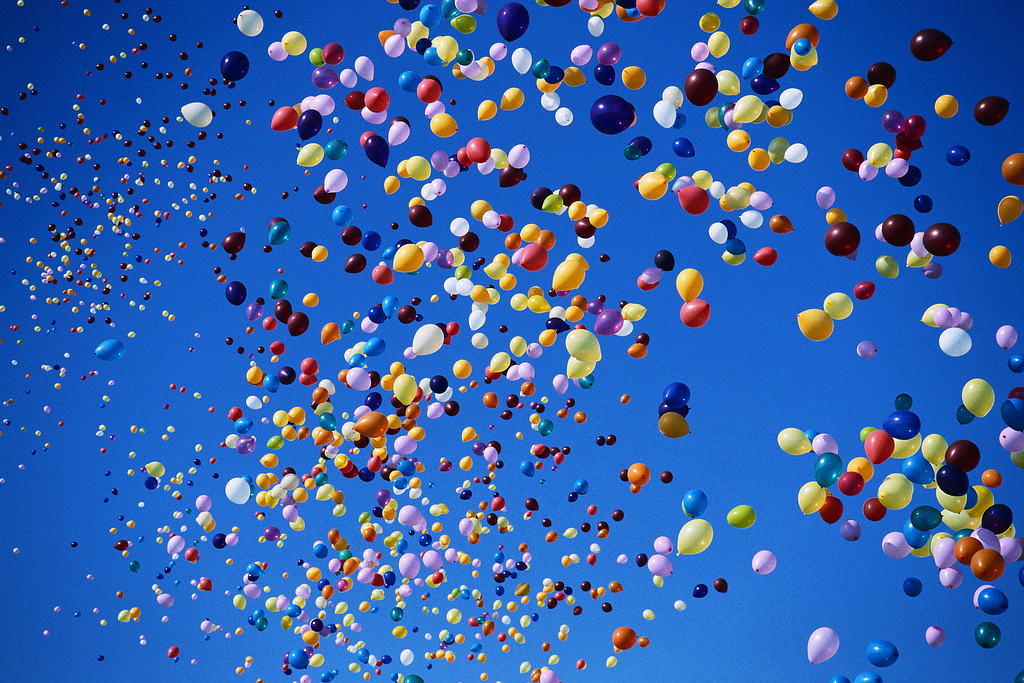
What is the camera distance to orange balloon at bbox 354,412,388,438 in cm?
418

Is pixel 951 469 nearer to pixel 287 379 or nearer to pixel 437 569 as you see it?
pixel 437 569

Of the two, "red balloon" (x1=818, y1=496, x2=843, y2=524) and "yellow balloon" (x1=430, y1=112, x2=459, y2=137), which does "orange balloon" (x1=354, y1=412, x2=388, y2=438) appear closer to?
"yellow balloon" (x1=430, y1=112, x2=459, y2=137)

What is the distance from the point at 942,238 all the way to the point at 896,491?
129 cm

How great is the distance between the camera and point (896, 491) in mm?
3408

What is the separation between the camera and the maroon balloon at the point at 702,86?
3.50 meters

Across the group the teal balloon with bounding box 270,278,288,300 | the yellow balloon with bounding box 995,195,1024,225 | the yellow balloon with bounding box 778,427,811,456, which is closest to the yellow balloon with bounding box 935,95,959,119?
the yellow balloon with bounding box 995,195,1024,225

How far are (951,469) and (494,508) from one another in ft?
10.00

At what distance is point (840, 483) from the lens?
11.5 feet

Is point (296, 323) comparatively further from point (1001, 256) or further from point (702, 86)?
point (1001, 256)

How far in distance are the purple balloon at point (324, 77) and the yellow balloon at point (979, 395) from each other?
3946mm

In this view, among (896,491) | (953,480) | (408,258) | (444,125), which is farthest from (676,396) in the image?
(444,125)

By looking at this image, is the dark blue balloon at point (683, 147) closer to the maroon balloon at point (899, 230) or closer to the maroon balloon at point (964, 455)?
the maroon balloon at point (899, 230)

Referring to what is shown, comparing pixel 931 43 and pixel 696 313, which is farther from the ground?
pixel 931 43

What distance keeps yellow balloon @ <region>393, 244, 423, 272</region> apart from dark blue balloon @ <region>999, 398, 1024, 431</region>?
10.5 feet
